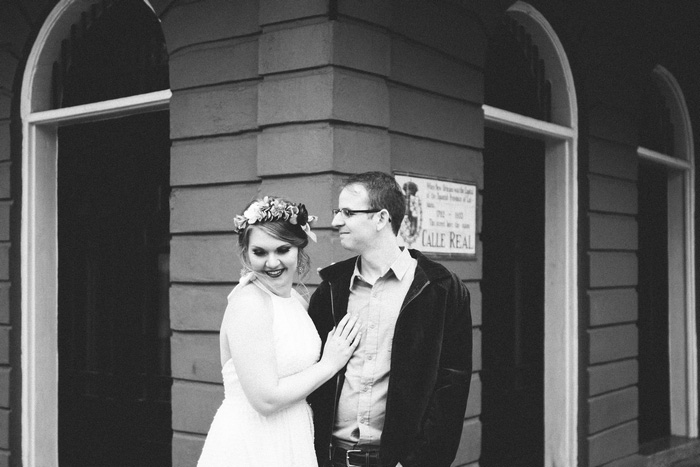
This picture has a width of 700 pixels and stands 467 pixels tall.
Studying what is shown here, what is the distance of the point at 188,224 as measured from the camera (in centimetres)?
472

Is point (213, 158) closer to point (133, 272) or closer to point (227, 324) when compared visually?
point (133, 272)

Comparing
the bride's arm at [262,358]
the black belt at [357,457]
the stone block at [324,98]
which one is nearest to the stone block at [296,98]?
the stone block at [324,98]

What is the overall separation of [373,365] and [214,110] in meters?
2.33

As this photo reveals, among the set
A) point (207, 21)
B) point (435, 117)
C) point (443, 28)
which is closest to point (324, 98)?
point (435, 117)

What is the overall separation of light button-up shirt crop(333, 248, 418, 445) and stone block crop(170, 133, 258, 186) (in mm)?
1799

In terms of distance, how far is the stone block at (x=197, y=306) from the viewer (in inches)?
180

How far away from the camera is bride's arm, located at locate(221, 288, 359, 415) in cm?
265

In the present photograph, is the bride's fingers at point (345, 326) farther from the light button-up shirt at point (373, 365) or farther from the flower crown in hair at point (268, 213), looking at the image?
the flower crown in hair at point (268, 213)

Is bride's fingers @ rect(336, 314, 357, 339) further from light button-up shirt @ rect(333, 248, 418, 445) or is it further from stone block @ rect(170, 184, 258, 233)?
stone block @ rect(170, 184, 258, 233)

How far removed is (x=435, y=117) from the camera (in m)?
4.83

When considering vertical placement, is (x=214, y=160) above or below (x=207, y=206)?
above

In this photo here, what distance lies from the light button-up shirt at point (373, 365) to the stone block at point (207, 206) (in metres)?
1.73

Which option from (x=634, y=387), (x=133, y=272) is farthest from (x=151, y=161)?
(x=634, y=387)

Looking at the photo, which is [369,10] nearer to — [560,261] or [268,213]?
[268,213]
